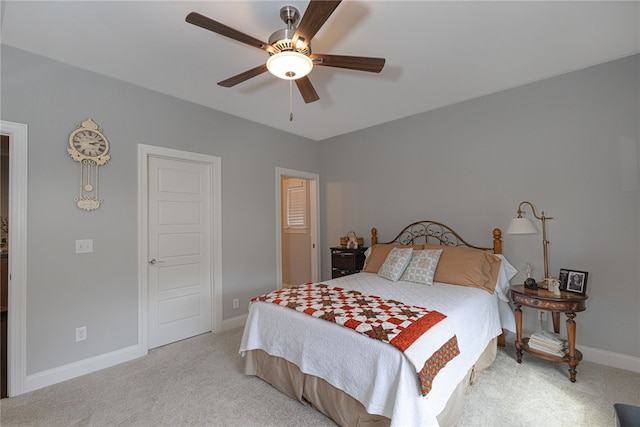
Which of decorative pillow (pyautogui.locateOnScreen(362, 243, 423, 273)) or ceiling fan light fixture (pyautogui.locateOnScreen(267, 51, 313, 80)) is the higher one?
ceiling fan light fixture (pyautogui.locateOnScreen(267, 51, 313, 80))

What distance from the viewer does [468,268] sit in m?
2.87

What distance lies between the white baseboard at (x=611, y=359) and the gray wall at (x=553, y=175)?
0.04 metres

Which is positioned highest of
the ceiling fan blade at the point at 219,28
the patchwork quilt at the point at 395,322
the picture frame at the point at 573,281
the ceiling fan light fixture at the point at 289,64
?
the ceiling fan blade at the point at 219,28

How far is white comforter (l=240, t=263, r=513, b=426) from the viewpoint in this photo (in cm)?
154

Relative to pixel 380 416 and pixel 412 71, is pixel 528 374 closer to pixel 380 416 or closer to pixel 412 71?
pixel 380 416

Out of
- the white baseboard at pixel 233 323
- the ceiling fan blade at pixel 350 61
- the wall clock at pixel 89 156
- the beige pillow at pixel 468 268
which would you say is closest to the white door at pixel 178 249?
the white baseboard at pixel 233 323

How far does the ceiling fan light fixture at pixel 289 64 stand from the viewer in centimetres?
177

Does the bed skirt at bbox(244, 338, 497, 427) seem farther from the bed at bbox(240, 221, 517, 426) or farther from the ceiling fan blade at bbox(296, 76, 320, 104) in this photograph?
the ceiling fan blade at bbox(296, 76, 320, 104)

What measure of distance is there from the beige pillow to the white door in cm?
266

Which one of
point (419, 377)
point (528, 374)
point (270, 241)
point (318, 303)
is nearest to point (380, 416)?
point (419, 377)

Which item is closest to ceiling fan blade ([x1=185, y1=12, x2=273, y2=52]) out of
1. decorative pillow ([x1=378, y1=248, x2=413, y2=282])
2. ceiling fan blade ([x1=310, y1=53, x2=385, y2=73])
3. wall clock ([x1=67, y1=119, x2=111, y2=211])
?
ceiling fan blade ([x1=310, y1=53, x2=385, y2=73])

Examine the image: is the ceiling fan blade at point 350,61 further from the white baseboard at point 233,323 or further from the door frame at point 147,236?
the white baseboard at point 233,323

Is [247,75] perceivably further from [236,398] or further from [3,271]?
[3,271]

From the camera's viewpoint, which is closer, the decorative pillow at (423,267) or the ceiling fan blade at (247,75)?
the ceiling fan blade at (247,75)
